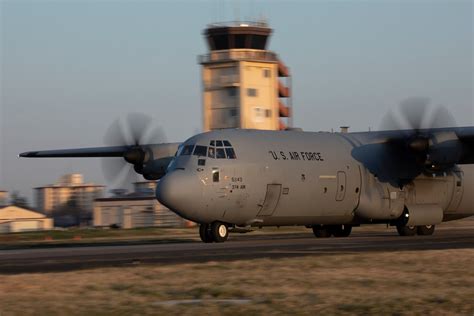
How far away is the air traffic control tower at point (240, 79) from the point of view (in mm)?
65875

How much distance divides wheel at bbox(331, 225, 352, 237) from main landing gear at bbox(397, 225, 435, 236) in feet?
6.62

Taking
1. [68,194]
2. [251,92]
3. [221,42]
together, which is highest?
[221,42]

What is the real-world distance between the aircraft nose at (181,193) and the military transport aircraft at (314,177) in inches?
1.2

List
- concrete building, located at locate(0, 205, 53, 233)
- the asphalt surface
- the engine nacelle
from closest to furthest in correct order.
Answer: the asphalt surface < the engine nacelle < concrete building, located at locate(0, 205, 53, 233)

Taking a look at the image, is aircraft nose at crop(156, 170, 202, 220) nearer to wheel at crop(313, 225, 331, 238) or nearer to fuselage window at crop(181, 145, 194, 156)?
fuselage window at crop(181, 145, 194, 156)

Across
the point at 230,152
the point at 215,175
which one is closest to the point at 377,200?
the point at 230,152

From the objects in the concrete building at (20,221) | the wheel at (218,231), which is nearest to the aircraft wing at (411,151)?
the wheel at (218,231)

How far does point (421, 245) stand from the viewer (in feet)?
83.3

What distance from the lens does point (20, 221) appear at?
90.6 metres

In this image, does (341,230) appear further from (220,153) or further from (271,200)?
(220,153)

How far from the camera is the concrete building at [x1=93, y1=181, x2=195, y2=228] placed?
258 feet

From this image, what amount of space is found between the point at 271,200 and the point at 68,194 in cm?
12609

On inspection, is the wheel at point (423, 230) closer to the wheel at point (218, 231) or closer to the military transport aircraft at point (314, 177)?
the military transport aircraft at point (314, 177)

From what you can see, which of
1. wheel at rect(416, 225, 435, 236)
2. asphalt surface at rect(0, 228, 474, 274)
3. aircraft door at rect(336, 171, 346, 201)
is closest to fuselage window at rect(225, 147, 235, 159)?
asphalt surface at rect(0, 228, 474, 274)
